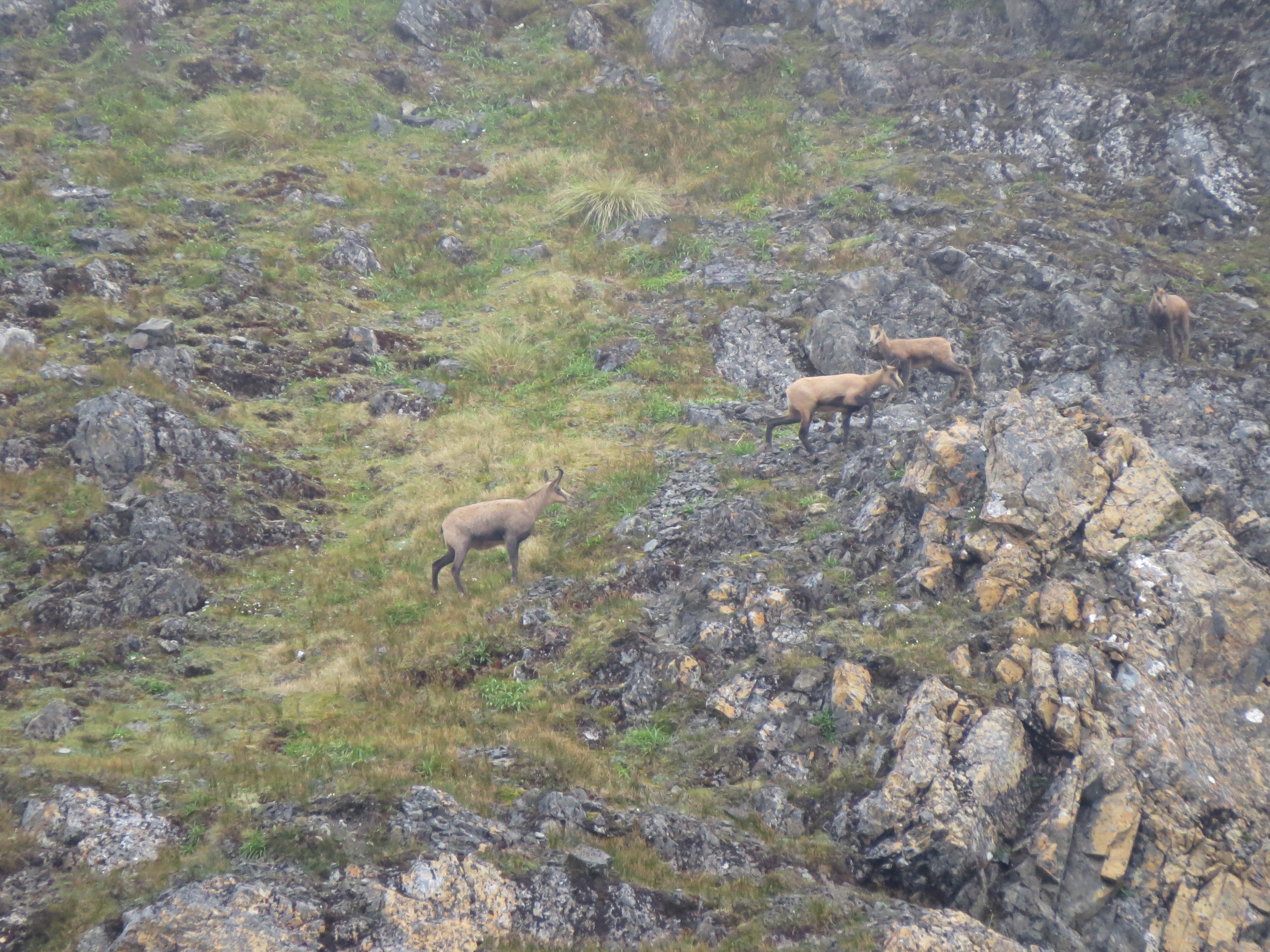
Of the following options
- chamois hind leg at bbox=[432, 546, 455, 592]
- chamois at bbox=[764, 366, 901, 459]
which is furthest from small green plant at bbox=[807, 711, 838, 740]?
chamois at bbox=[764, 366, 901, 459]

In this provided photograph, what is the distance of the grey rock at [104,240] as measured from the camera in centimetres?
1970

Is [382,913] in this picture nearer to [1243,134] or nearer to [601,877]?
[601,877]

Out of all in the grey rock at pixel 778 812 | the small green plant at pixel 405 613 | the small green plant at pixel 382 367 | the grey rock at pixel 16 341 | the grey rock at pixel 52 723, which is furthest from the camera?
the small green plant at pixel 382 367

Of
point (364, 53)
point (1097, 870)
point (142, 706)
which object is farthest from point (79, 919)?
point (364, 53)

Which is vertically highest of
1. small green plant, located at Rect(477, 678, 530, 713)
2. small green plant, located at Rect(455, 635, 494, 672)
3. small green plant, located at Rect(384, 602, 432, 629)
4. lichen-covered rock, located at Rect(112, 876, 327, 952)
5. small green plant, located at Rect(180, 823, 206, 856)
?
lichen-covered rock, located at Rect(112, 876, 327, 952)

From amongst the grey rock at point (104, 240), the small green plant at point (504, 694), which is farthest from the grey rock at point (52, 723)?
the grey rock at point (104, 240)

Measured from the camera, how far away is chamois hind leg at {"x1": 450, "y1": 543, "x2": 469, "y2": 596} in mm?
14031

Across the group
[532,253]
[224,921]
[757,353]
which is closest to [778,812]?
[224,921]

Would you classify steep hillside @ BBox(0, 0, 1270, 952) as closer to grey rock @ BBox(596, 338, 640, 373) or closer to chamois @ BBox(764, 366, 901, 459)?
grey rock @ BBox(596, 338, 640, 373)

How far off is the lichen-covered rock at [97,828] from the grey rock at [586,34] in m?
30.5

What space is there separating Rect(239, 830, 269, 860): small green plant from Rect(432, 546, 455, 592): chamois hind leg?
6173mm

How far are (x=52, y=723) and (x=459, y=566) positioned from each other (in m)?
5.97

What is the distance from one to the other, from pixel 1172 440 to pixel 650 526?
9.44 m

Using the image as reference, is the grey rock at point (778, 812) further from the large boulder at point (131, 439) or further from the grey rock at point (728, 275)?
the grey rock at point (728, 275)
